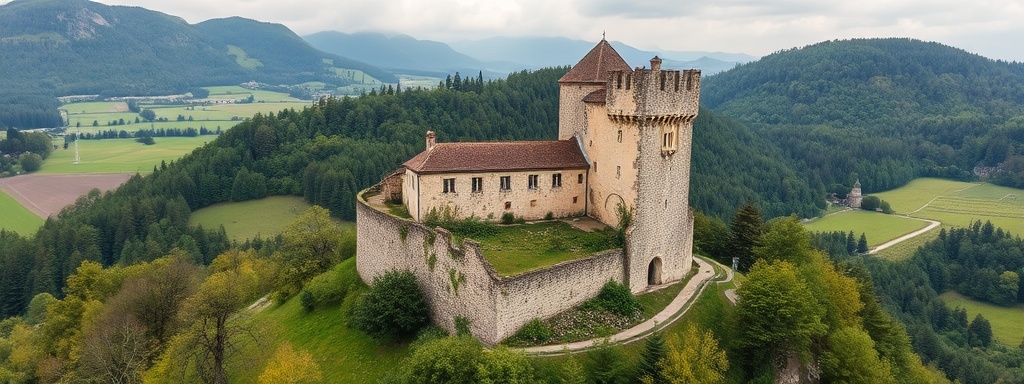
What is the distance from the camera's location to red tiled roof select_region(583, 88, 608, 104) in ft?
129

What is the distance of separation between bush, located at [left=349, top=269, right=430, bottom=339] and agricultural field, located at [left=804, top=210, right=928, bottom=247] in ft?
362

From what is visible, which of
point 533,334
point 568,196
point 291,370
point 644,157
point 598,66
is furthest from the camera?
point 598,66

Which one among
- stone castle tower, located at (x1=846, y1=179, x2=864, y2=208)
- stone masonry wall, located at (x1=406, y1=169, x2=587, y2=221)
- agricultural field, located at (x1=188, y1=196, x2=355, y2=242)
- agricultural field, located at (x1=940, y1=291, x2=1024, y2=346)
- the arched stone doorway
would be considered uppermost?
stone masonry wall, located at (x1=406, y1=169, x2=587, y2=221)

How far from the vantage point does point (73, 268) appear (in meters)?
75.8

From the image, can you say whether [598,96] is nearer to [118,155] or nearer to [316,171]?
[316,171]

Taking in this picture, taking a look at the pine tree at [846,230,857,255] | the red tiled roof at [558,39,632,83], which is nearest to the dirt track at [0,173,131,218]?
the red tiled roof at [558,39,632,83]

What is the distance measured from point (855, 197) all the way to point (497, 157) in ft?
490

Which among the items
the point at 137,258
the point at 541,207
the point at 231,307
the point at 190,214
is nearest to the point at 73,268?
the point at 137,258

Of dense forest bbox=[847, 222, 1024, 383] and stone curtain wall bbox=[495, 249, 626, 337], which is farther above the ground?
stone curtain wall bbox=[495, 249, 626, 337]

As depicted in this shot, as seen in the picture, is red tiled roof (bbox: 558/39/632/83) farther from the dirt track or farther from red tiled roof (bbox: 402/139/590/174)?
the dirt track

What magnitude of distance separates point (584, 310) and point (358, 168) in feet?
233

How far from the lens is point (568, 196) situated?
137 feet

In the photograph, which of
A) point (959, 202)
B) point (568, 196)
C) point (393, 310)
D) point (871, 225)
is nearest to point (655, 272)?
point (568, 196)

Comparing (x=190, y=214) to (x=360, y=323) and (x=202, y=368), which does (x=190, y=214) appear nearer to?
(x=202, y=368)
